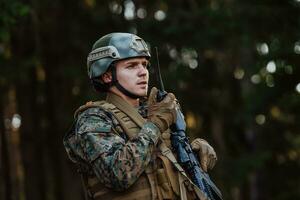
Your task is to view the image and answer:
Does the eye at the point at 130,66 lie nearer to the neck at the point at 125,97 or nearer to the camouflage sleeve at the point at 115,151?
the neck at the point at 125,97

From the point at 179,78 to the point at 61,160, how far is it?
4058mm

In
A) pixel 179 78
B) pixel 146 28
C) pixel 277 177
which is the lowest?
pixel 277 177

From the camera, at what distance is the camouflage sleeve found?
5.26 metres

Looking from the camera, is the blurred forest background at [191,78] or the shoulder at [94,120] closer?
the shoulder at [94,120]

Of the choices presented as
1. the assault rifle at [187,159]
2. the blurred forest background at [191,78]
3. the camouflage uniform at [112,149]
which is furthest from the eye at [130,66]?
the blurred forest background at [191,78]

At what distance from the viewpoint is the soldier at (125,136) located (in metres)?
5.30

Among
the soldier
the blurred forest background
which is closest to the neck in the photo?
the soldier

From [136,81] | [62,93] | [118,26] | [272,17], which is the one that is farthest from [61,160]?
[136,81]

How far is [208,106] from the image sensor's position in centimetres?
2323

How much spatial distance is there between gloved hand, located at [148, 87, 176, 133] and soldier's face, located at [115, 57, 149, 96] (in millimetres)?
169

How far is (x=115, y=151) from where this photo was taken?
17.4 feet

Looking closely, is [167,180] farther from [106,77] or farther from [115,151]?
[106,77]

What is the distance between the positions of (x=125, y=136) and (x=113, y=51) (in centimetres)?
60

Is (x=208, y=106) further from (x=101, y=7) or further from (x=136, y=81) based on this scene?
(x=136, y=81)
